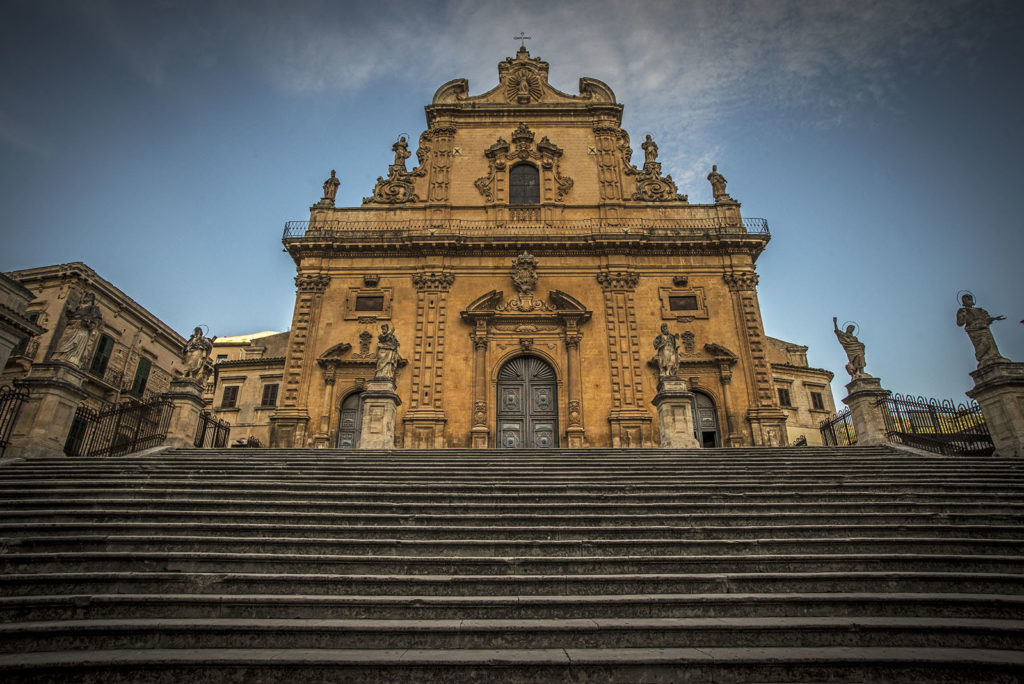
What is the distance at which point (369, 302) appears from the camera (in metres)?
18.6

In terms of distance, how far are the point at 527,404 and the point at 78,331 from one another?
1145 cm

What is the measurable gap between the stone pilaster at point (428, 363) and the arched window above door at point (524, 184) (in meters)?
4.33

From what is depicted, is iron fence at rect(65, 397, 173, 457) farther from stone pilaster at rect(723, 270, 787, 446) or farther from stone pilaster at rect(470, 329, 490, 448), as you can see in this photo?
stone pilaster at rect(723, 270, 787, 446)

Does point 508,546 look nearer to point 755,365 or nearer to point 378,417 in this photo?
point 378,417

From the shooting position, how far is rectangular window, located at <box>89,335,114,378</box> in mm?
21922

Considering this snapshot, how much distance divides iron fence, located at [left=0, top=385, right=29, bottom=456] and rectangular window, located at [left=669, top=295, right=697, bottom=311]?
16950 mm

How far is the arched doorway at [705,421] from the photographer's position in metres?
17.1

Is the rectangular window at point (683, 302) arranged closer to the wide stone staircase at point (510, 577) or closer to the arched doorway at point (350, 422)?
the wide stone staircase at point (510, 577)

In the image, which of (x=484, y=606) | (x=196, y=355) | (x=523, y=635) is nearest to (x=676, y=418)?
(x=484, y=606)

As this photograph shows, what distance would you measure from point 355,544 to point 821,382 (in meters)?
32.0

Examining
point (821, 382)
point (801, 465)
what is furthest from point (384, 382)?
point (821, 382)

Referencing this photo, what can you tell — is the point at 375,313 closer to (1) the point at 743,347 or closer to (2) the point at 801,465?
(1) the point at 743,347

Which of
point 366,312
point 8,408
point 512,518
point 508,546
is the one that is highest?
point 366,312

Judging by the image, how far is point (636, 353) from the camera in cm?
1766
